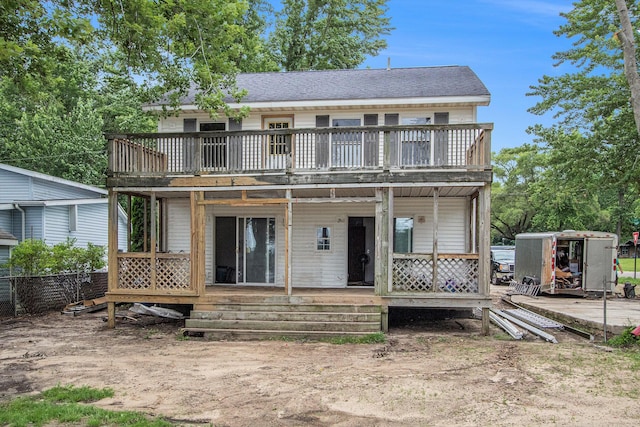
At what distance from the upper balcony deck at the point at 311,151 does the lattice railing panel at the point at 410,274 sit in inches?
84.5

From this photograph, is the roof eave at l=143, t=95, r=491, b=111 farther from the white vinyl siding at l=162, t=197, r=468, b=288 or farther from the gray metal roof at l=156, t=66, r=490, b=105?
the white vinyl siding at l=162, t=197, r=468, b=288

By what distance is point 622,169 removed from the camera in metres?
19.7

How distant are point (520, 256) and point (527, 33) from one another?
970 cm

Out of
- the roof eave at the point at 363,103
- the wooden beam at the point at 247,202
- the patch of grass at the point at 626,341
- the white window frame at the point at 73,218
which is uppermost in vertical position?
the roof eave at the point at 363,103

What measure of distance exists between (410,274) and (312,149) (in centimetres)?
393

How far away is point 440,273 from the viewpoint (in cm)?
1174

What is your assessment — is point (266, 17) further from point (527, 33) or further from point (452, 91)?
point (452, 91)

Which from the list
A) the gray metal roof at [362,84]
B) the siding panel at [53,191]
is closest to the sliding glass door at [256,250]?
the gray metal roof at [362,84]

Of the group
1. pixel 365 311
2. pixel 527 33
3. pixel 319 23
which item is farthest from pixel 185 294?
pixel 319 23

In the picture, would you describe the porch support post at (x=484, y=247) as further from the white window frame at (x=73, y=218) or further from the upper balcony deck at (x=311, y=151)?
the white window frame at (x=73, y=218)

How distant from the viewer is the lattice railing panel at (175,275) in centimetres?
1220

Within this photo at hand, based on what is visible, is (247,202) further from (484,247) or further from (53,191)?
(53,191)

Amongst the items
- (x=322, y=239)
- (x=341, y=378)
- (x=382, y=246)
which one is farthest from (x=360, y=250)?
(x=341, y=378)

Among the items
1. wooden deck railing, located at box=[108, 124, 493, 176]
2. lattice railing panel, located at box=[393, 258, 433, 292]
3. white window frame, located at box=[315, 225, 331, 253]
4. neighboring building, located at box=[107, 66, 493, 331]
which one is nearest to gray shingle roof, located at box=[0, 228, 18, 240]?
neighboring building, located at box=[107, 66, 493, 331]
